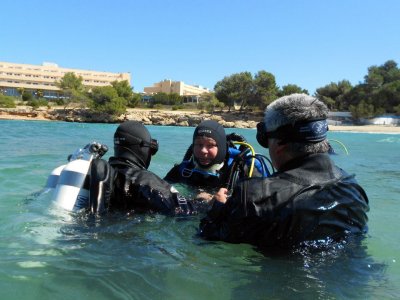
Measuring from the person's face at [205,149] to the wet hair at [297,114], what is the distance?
224 centimetres

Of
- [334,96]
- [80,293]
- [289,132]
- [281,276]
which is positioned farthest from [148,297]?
[334,96]

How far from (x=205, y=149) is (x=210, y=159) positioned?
6.3 inches

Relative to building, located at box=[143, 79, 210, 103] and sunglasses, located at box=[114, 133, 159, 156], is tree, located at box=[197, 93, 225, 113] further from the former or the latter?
sunglasses, located at box=[114, 133, 159, 156]

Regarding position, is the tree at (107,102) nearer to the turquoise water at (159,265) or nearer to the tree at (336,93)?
the tree at (336,93)

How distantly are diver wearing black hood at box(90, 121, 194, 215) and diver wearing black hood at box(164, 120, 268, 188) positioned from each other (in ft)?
2.74

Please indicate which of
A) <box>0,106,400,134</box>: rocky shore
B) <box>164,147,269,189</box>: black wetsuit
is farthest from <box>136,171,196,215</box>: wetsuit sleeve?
<box>0,106,400,134</box>: rocky shore

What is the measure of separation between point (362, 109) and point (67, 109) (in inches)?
1832

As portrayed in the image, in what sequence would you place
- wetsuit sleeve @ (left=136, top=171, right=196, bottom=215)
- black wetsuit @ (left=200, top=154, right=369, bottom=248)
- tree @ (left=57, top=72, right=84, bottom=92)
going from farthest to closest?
tree @ (left=57, top=72, right=84, bottom=92) < wetsuit sleeve @ (left=136, top=171, right=196, bottom=215) < black wetsuit @ (left=200, top=154, right=369, bottom=248)

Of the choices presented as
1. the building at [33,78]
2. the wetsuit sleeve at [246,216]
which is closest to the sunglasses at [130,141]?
the wetsuit sleeve at [246,216]

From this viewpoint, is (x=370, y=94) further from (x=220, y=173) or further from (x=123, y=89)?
(x=220, y=173)

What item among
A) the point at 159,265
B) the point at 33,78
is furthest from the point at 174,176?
the point at 33,78

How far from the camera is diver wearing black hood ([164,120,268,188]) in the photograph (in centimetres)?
443

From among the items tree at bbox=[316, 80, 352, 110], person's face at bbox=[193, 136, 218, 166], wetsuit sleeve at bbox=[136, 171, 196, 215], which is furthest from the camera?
tree at bbox=[316, 80, 352, 110]

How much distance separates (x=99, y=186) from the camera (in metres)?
3.08
